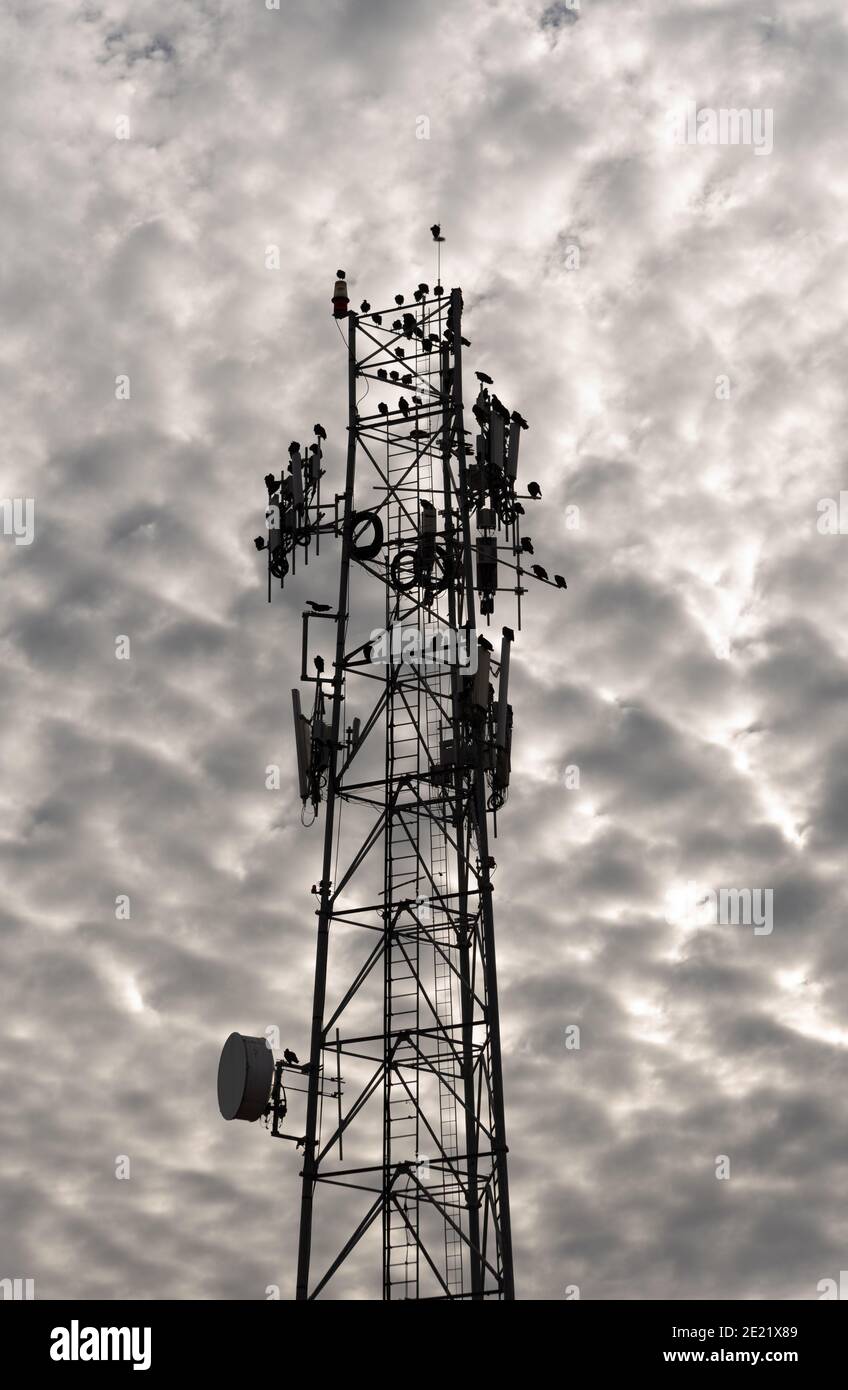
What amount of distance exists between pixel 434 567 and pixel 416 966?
883 cm

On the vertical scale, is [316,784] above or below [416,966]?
above

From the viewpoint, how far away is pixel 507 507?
140 feet

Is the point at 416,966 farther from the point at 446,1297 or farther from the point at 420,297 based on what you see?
the point at 420,297

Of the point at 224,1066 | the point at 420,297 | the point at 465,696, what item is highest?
the point at 420,297

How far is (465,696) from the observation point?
40.8 meters
